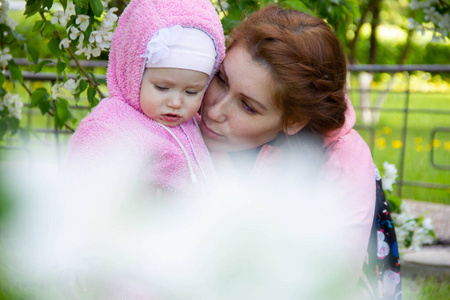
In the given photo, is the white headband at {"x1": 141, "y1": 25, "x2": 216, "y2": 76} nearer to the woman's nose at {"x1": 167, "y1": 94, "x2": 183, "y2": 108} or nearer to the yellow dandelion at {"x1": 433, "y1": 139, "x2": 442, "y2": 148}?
the woman's nose at {"x1": 167, "y1": 94, "x2": 183, "y2": 108}

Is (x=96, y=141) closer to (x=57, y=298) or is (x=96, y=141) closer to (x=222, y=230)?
(x=222, y=230)

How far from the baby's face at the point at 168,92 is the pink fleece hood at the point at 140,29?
2 centimetres

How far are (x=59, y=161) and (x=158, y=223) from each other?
211cm

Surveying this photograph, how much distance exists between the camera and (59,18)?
1.65 m

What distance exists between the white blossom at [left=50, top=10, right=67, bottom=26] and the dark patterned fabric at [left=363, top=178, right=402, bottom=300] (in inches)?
40.3

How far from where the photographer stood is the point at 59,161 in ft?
10.7

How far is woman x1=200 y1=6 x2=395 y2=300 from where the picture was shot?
4.80 ft

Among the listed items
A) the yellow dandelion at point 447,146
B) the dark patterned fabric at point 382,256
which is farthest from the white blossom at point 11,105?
the yellow dandelion at point 447,146

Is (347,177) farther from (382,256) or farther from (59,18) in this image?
(59,18)

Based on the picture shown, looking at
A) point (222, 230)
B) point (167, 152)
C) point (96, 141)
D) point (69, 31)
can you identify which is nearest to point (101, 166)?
point (96, 141)

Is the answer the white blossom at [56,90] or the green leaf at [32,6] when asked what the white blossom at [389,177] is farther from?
the green leaf at [32,6]

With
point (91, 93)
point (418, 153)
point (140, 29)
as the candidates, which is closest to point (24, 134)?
point (91, 93)

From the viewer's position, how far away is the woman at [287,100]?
146cm

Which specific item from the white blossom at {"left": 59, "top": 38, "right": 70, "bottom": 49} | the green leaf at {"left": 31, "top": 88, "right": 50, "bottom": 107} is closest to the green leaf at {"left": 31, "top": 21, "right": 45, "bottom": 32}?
the white blossom at {"left": 59, "top": 38, "right": 70, "bottom": 49}
